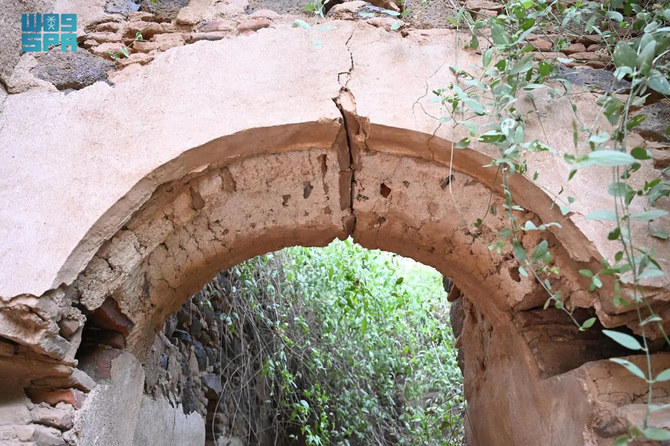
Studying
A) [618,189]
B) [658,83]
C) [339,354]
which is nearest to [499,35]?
[658,83]

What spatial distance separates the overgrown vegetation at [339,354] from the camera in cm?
373

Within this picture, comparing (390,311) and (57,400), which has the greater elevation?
(390,311)

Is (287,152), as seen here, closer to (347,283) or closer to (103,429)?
(103,429)

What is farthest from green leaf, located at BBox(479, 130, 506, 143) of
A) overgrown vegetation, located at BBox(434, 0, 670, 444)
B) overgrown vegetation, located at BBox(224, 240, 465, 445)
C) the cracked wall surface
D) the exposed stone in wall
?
Result: overgrown vegetation, located at BBox(224, 240, 465, 445)

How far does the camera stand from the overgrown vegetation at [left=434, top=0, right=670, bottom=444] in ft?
5.01

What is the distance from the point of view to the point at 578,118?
1883 millimetres

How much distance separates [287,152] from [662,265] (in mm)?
1134

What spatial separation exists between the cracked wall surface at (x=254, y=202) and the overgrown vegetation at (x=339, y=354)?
1.33 meters

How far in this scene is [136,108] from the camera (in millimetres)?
1934

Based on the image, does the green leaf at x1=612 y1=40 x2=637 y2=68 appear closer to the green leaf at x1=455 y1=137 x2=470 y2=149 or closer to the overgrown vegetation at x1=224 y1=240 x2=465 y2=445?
the green leaf at x1=455 y1=137 x2=470 y2=149

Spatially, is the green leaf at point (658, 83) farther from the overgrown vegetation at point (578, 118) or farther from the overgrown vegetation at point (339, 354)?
the overgrown vegetation at point (339, 354)

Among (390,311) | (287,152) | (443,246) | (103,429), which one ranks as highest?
(390,311)

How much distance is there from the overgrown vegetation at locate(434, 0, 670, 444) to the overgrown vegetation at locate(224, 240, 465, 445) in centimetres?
165

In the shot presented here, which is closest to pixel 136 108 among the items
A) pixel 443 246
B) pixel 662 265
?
pixel 443 246
